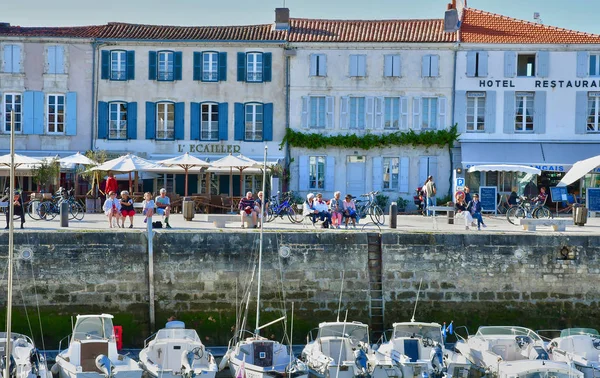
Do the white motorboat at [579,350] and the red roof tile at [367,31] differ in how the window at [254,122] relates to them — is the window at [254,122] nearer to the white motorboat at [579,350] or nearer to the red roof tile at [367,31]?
the red roof tile at [367,31]

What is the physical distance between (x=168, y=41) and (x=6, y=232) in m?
15.9

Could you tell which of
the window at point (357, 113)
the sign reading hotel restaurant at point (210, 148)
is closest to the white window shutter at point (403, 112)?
the window at point (357, 113)

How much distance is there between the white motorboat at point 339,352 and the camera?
821 inches

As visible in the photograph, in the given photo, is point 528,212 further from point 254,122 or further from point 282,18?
point 282,18

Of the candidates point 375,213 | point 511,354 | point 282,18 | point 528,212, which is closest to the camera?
point 511,354

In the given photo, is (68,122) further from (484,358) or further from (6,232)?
(484,358)

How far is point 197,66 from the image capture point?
39625 mm

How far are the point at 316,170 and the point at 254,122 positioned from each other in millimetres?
2943

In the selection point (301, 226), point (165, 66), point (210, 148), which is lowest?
point (301, 226)

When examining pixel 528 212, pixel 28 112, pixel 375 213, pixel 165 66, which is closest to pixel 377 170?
pixel 165 66

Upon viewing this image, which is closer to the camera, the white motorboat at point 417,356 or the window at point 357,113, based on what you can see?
the white motorboat at point 417,356

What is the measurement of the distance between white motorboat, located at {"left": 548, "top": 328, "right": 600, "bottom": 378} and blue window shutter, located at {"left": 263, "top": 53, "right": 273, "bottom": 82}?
19680 millimetres

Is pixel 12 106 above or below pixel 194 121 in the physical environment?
above

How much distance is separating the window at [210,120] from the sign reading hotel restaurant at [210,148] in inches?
14.7
